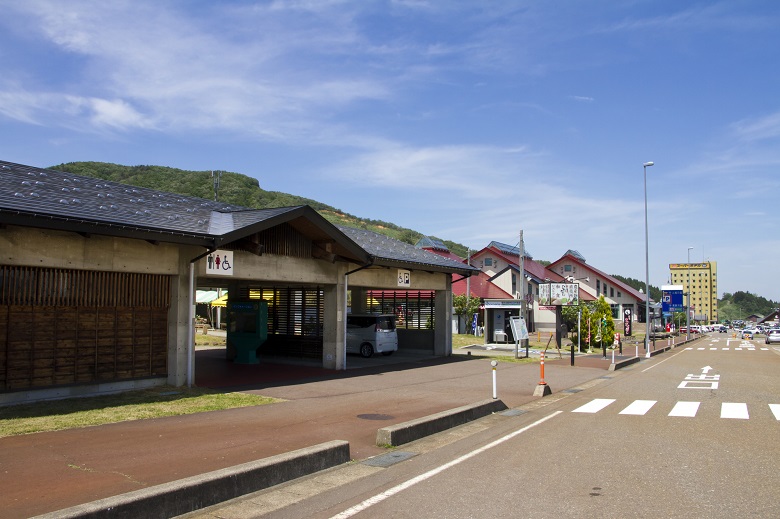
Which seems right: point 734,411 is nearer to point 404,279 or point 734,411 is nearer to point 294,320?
point 404,279

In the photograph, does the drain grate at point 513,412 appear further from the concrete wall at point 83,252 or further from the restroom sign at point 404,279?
the restroom sign at point 404,279

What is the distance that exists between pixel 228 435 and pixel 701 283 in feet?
555

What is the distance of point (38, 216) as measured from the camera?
35.7 ft

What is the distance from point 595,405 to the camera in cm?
1412

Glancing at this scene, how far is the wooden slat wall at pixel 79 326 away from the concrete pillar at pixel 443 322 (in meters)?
14.0

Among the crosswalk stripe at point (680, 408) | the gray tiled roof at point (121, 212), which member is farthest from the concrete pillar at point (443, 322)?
the crosswalk stripe at point (680, 408)

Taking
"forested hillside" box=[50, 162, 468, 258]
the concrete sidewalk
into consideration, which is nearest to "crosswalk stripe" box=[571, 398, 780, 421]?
the concrete sidewalk

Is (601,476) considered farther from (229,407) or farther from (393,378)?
(393,378)

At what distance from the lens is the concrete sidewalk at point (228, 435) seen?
6.71m

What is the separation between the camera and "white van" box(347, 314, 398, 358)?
25250 millimetres

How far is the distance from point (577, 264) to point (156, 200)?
60.5 metres

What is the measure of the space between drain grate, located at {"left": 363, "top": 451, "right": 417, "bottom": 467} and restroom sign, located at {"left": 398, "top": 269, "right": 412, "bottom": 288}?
1481 centimetres

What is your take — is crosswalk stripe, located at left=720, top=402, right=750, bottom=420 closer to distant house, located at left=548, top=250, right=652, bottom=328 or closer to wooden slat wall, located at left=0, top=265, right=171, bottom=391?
wooden slat wall, located at left=0, top=265, right=171, bottom=391

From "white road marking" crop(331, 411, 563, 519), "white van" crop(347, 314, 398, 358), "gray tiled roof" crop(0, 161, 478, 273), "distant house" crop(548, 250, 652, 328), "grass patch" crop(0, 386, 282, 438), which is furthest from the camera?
"distant house" crop(548, 250, 652, 328)
